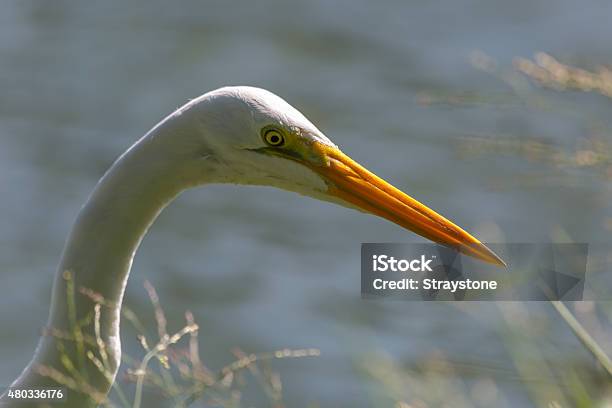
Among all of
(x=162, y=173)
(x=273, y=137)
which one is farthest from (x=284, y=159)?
(x=162, y=173)

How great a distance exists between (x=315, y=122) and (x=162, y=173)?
6443mm

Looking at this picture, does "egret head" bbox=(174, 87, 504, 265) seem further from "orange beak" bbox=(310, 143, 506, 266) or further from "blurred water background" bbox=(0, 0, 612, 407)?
"blurred water background" bbox=(0, 0, 612, 407)

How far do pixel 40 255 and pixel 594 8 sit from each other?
5.27 meters

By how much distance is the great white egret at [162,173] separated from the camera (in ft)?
9.71

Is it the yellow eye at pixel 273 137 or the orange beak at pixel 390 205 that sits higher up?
the yellow eye at pixel 273 137

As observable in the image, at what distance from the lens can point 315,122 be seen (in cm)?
939

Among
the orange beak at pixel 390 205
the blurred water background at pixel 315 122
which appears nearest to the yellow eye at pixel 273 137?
the orange beak at pixel 390 205

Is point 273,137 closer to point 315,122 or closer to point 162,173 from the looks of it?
point 162,173

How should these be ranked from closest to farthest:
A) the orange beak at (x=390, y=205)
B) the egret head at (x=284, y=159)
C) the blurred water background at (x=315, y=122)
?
the egret head at (x=284, y=159) < the orange beak at (x=390, y=205) < the blurred water background at (x=315, y=122)

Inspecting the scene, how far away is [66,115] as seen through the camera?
31.2 feet

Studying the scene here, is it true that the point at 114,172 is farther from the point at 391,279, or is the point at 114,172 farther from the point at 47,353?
the point at 391,279

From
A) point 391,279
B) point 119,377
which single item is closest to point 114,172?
point 391,279

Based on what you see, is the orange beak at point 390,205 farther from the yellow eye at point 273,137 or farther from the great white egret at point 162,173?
the yellow eye at point 273,137

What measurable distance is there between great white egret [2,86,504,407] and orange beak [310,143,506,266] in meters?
0.06
